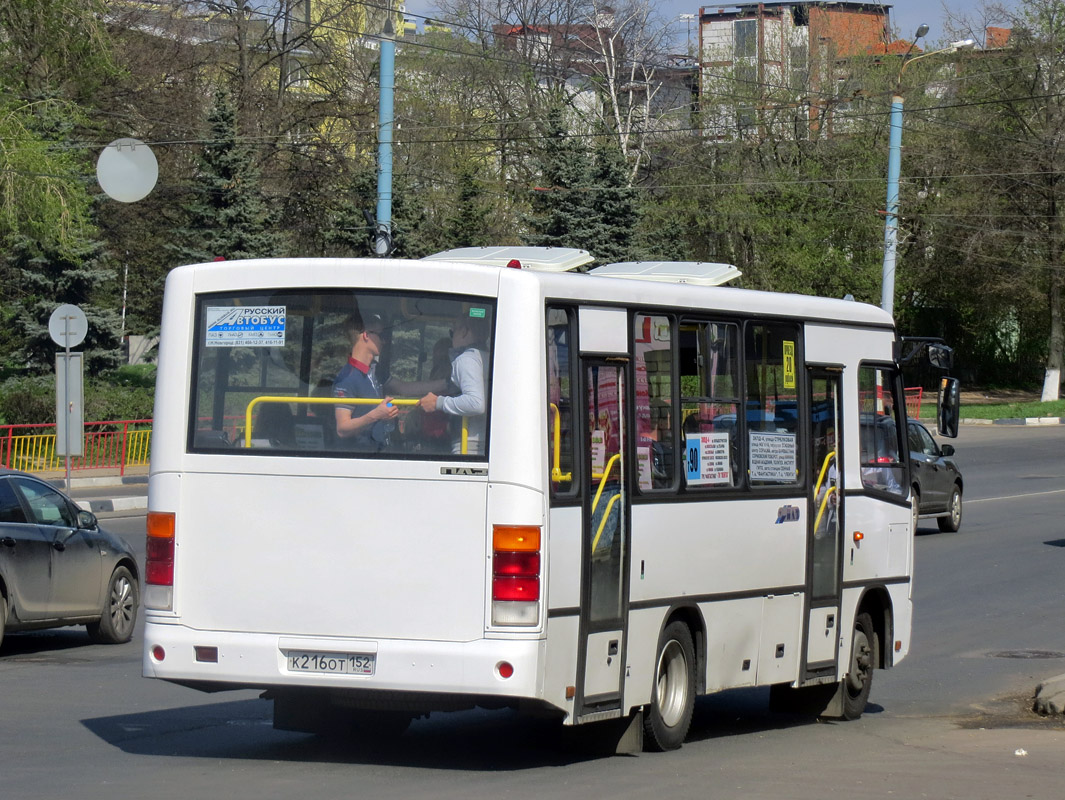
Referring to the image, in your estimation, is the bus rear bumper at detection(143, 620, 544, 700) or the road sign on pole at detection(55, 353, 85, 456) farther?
the road sign on pole at detection(55, 353, 85, 456)

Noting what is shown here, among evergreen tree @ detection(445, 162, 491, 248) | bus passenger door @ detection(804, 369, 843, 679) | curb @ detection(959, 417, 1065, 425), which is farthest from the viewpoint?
curb @ detection(959, 417, 1065, 425)

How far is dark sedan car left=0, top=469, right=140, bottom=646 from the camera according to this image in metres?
11.9

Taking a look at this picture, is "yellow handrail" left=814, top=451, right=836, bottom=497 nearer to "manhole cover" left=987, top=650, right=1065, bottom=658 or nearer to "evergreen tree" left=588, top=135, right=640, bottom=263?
"manhole cover" left=987, top=650, right=1065, bottom=658

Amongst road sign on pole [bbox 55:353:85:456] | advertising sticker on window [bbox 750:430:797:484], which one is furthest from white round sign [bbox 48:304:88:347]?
advertising sticker on window [bbox 750:430:797:484]

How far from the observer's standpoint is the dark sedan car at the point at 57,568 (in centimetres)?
1191

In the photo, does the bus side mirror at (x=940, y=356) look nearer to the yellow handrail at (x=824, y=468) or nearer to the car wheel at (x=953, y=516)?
the yellow handrail at (x=824, y=468)

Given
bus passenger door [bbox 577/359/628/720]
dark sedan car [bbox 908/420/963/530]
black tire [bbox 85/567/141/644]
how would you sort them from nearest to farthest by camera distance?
bus passenger door [bbox 577/359/628/720] → black tire [bbox 85/567/141/644] → dark sedan car [bbox 908/420/963/530]

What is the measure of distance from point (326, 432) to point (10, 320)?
33769 mm

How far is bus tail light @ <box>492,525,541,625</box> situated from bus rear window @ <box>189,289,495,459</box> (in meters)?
0.43

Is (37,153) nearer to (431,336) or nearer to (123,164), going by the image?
(123,164)

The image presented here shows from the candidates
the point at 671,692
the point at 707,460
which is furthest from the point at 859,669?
the point at 707,460

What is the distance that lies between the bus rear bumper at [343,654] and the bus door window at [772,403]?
8.06 feet

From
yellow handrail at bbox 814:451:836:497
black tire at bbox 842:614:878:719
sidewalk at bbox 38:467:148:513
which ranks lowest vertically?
sidewalk at bbox 38:467:148:513

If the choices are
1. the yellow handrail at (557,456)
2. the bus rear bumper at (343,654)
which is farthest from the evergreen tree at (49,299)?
the yellow handrail at (557,456)
